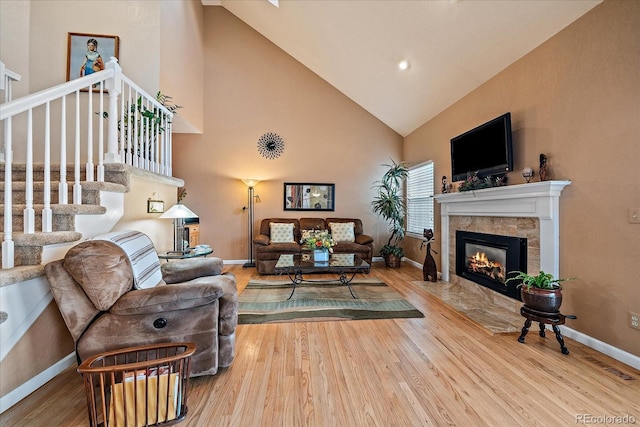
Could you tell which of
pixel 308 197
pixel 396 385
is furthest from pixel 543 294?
pixel 308 197

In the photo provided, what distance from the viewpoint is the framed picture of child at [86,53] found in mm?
3730

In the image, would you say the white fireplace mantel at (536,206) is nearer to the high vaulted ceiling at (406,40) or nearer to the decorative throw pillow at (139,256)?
the high vaulted ceiling at (406,40)

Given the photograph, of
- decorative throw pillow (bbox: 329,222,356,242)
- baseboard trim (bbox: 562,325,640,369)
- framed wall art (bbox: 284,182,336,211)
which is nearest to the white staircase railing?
framed wall art (bbox: 284,182,336,211)

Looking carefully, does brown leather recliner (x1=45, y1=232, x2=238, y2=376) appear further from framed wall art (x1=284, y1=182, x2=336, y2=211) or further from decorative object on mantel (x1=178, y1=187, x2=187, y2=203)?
framed wall art (x1=284, y1=182, x2=336, y2=211)

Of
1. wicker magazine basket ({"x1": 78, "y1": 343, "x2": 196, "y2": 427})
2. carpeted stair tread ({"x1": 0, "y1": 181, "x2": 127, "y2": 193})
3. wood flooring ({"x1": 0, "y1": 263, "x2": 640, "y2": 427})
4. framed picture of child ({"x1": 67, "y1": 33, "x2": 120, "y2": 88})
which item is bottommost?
wood flooring ({"x1": 0, "y1": 263, "x2": 640, "y2": 427})

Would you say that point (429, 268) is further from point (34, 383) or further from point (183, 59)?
point (183, 59)

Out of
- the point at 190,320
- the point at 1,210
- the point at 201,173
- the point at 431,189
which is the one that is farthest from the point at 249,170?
the point at 190,320

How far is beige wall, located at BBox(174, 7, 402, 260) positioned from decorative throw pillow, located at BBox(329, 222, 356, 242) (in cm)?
55

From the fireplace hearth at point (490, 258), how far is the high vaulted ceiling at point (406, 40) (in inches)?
82.0

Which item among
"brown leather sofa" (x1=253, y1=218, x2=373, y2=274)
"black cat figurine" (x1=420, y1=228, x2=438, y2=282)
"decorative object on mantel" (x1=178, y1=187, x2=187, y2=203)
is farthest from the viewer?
"decorative object on mantel" (x1=178, y1=187, x2=187, y2=203)

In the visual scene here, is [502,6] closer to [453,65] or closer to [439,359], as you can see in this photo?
[453,65]

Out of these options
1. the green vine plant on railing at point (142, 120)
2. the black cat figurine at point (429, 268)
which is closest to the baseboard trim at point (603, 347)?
the black cat figurine at point (429, 268)

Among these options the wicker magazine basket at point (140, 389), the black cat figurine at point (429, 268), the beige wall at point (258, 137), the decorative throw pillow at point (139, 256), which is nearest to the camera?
the wicker magazine basket at point (140, 389)

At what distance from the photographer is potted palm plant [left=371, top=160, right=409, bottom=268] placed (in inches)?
217
